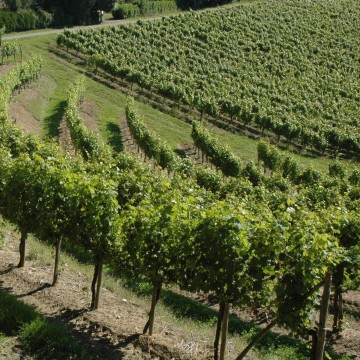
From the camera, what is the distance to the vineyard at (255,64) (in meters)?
52.8

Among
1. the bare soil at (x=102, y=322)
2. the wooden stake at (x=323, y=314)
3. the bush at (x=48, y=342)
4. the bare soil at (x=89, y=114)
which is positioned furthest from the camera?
the bare soil at (x=89, y=114)

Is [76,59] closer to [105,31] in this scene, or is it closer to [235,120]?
[105,31]

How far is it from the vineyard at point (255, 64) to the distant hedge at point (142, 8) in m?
7.67

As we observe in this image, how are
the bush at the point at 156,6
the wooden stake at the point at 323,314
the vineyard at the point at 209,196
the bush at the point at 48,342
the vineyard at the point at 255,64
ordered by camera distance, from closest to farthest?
1. the wooden stake at the point at 323,314
2. the vineyard at the point at 209,196
3. the bush at the point at 48,342
4. the vineyard at the point at 255,64
5. the bush at the point at 156,6

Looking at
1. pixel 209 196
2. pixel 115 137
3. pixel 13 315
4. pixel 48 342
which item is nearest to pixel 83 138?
pixel 115 137

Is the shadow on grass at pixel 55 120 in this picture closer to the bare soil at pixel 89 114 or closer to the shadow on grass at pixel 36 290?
the bare soil at pixel 89 114

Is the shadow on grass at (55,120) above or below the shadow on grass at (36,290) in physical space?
below

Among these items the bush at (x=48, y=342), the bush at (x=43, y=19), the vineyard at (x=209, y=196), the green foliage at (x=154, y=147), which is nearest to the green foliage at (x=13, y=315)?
the bush at (x=48, y=342)

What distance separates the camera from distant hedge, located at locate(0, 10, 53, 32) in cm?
6719

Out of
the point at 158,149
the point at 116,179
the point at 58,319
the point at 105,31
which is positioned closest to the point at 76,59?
the point at 105,31

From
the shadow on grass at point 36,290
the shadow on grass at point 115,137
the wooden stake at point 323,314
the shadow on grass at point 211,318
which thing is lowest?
the shadow on grass at point 115,137

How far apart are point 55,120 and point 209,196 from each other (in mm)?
26745

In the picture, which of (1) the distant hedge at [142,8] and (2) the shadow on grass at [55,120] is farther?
(1) the distant hedge at [142,8]

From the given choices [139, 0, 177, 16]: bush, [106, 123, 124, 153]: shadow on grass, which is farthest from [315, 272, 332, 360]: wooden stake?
[139, 0, 177, 16]: bush
